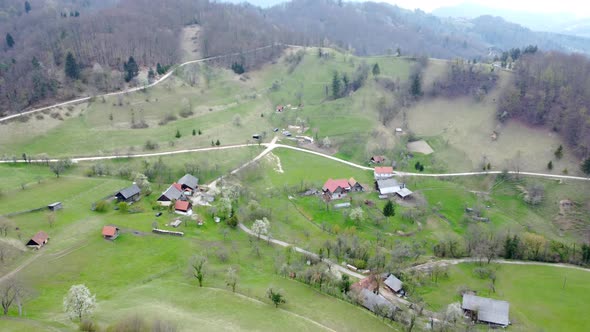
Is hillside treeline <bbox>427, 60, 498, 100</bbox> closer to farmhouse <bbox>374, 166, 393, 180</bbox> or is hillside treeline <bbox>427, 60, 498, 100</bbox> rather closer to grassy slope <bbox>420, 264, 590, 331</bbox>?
farmhouse <bbox>374, 166, 393, 180</bbox>

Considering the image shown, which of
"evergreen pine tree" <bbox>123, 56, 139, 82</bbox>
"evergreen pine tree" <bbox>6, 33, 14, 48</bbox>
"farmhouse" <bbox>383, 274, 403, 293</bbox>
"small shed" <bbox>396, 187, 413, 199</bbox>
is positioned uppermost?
"evergreen pine tree" <bbox>6, 33, 14, 48</bbox>

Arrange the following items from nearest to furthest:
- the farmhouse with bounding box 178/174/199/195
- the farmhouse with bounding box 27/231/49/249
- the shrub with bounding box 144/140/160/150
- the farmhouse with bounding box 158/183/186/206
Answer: the farmhouse with bounding box 27/231/49/249, the farmhouse with bounding box 158/183/186/206, the farmhouse with bounding box 178/174/199/195, the shrub with bounding box 144/140/160/150

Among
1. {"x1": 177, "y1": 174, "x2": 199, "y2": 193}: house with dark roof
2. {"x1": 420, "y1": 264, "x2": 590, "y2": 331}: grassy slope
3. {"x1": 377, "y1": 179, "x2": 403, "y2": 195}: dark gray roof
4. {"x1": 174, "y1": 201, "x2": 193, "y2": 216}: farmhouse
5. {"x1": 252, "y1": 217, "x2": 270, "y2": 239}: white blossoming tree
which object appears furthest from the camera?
{"x1": 377, "y1": 179, "x2": 403, "y2": 195}: dark gray roof

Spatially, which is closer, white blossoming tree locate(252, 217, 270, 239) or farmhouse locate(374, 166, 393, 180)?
white blossoming tree locate(252, 217, 270, 239)

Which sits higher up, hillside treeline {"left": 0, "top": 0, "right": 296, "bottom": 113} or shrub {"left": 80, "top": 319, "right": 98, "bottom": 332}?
hillside treeline {"left": 0, "top": 0, "right": 296, "bottom": 113}

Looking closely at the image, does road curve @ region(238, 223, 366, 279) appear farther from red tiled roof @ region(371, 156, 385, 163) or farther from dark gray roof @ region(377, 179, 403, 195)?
red tiled roof @ region(371, 156, 385, 163)

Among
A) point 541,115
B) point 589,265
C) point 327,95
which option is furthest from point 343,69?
point 589,265

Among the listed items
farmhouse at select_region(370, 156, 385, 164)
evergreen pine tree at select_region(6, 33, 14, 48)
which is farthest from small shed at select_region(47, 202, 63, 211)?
evergreen pine tree at select_region(6, 33, 14, 48)
